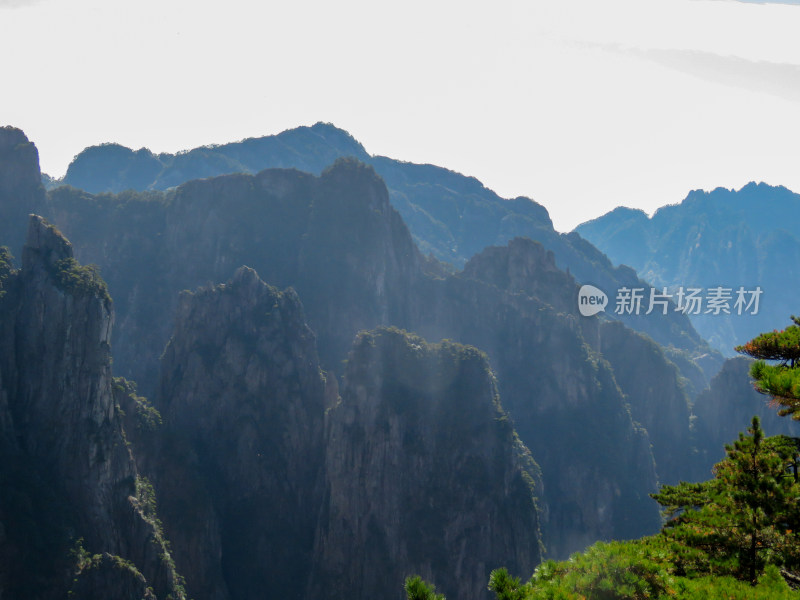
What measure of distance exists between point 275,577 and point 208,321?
40945 mm

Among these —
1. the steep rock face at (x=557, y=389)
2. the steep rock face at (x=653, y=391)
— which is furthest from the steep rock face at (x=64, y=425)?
the steep rock face at (x=653, y=391)

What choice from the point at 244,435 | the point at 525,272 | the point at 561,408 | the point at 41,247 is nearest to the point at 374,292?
the point at 525,272

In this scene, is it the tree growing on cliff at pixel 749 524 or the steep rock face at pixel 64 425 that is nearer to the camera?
the tree growing on cliff at pixel 749 524

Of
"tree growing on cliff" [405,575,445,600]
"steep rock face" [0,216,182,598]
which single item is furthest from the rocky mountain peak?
"tree growing on cliff" [405,575,445,600]

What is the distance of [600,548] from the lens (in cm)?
1684

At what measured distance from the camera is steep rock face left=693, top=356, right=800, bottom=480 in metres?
132

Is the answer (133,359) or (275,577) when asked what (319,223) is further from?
(275,577)

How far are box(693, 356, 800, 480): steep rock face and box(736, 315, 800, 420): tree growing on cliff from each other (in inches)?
5218

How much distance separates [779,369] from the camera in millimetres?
16234

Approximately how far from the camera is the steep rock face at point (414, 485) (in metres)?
78.1

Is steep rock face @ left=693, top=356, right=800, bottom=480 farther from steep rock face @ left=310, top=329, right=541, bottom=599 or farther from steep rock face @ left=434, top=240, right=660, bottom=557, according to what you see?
steep rock face @ left=310, top=329, right=541, bottom=599

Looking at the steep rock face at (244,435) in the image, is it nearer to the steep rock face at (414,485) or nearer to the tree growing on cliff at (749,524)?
the steep rock face at (414,485)

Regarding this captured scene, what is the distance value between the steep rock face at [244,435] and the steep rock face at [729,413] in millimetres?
98089

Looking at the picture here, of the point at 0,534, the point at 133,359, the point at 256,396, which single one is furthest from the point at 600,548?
the point at 133,359
